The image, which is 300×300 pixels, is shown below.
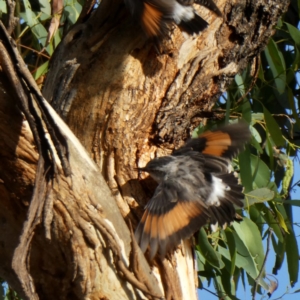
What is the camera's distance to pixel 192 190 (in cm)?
167

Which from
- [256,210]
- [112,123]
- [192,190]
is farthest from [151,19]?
[256,210]

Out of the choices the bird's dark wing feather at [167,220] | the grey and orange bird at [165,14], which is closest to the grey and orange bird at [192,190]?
the bird's dark wing feather at [167,220]

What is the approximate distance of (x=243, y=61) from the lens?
1771 millimetres

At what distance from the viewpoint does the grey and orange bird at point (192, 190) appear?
1479 millimetres

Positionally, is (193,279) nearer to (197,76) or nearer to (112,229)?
(112,229)

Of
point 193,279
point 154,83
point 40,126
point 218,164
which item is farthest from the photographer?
point 218,164

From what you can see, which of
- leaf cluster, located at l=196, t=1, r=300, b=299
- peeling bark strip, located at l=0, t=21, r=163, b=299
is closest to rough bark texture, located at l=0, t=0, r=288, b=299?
peeling bark strip, located at l=0, t=21, r=163, b=299

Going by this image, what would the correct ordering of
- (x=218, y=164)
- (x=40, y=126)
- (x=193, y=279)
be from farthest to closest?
(x=218, y=164)
(x=193, y=279)
(x=40, y=126)

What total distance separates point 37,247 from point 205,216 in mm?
406

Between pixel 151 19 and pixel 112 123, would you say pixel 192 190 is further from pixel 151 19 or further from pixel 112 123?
pixel 151 19

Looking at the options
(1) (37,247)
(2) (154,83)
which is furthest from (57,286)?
(2) (154,83)

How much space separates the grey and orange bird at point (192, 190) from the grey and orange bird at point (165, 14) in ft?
0.88

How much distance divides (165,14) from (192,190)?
436 mm

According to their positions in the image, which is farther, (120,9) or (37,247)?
(120,9)
